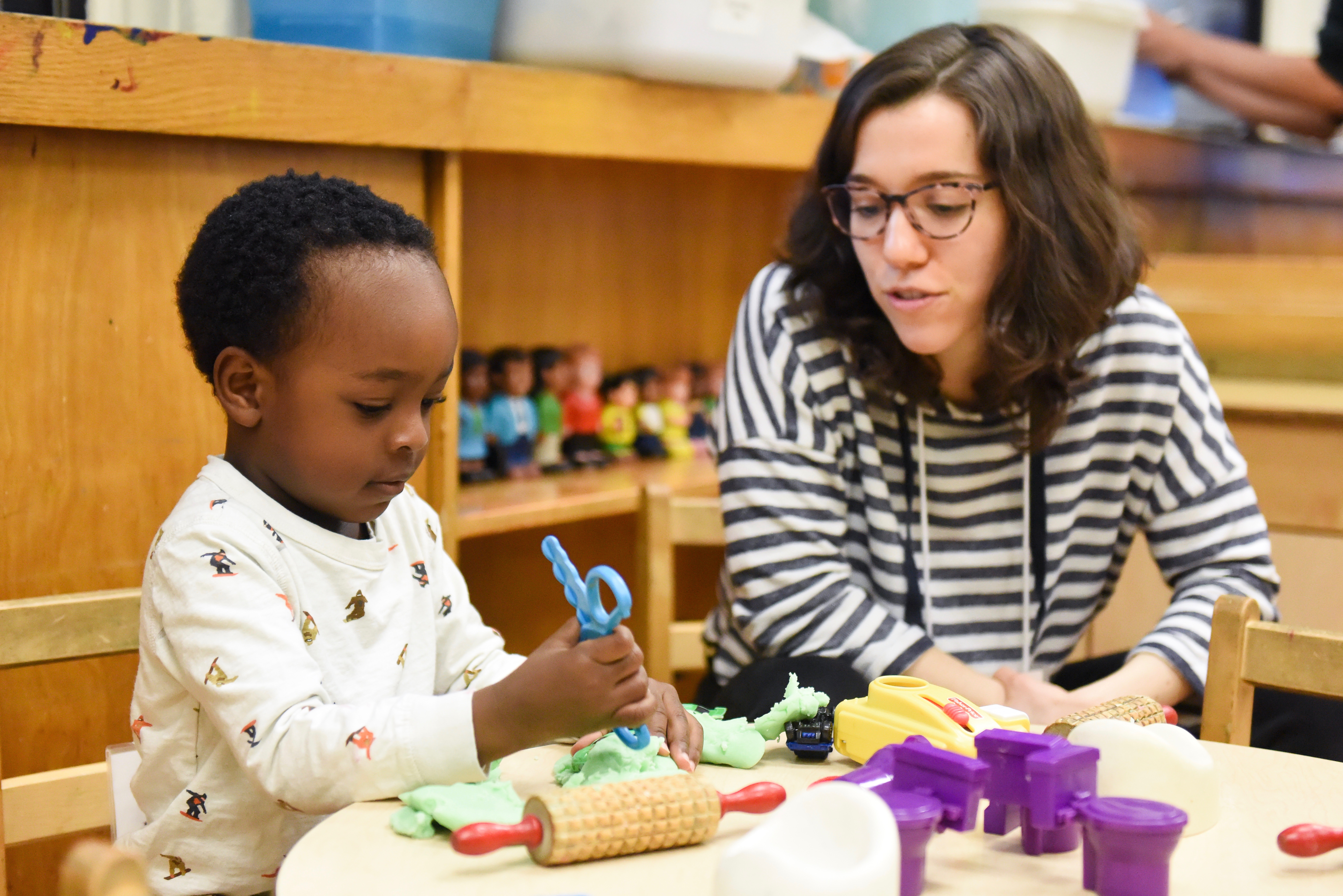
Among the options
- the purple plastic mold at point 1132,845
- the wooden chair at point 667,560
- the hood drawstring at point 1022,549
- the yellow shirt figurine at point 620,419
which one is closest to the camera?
the purple plastic mold at point 1132,845

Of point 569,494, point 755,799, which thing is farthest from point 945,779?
point 569,494

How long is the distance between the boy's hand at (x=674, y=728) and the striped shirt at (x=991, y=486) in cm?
41

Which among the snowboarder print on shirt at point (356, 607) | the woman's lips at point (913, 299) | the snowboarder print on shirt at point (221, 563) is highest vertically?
the woman's lips at point (913, 299)

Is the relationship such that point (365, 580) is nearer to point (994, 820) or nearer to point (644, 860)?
point (644, 860)

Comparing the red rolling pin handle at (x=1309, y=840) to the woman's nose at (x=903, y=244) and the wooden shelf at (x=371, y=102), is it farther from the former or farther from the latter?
the wooden shelf at (x=371, y=102)

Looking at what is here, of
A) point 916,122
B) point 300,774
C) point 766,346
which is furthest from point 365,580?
point 916,122

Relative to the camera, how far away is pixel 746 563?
1.32m

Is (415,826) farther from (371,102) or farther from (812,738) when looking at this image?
(371,102)

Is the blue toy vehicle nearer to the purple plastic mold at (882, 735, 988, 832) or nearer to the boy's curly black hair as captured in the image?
the purple plastic mold at (882, 735, 988, 832)

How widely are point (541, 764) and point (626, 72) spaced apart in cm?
106

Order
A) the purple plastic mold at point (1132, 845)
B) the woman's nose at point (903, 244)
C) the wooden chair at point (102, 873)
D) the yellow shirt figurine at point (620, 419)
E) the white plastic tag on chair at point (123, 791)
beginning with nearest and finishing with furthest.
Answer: the wooden chair at point (102, 873) < the purple plastic mold at point (1132, 845) < the white plastic tag on chair at point (123, 791) < the woman's nose at point (903, 244) < the yellow shirt figurine at point (620, 419)

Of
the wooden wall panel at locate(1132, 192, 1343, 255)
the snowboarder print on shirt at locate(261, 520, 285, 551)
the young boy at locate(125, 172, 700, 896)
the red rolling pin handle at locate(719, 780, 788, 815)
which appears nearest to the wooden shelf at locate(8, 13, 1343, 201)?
the young boy at locate(125, 172, 700, 896)

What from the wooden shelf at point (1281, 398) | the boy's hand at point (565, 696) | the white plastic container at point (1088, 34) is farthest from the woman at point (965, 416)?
the white plastic container at point (1088, 34)

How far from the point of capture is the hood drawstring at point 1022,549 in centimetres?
137
